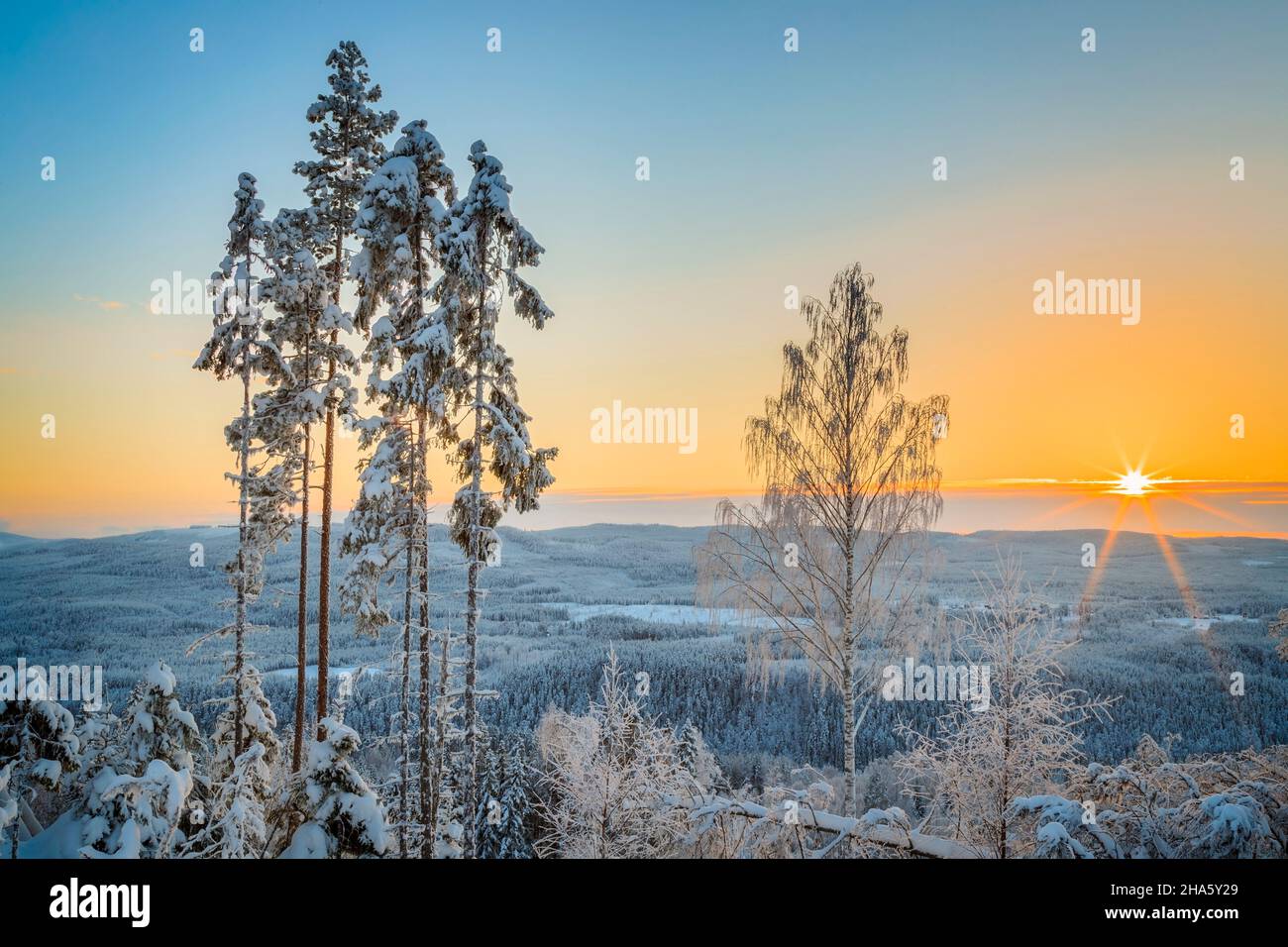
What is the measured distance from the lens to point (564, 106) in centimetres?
1447

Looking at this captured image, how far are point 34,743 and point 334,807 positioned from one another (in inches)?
250

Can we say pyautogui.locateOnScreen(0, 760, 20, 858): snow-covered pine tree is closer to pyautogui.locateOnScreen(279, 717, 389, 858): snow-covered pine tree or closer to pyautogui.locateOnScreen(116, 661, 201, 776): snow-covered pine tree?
pyautogui.locateOnScreen(116, 661, 201, 776): snow-covered pine tree

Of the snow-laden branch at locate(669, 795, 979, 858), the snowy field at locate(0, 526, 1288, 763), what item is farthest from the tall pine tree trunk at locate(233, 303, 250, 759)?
the snowy field at locate(0, 526, 1288, 763)

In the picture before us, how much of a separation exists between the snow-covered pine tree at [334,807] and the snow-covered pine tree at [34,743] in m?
5.42

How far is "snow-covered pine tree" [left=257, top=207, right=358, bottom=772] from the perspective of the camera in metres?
11.6

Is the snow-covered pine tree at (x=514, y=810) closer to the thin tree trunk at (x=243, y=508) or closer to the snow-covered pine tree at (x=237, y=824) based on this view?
Answer: the thin tree trunk at (x=243, y=508)

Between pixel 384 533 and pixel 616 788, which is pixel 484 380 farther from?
pixel 616 788

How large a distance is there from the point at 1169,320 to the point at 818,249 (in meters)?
8.59

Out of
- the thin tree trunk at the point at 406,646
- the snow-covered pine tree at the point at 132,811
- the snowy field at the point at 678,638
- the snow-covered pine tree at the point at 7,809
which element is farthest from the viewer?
the snowy field at the point at 678,638

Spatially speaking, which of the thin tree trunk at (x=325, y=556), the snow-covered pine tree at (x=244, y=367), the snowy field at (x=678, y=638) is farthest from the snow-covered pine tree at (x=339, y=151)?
the snowy field at (x=678, y=638)

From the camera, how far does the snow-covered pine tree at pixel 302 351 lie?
1161 cm

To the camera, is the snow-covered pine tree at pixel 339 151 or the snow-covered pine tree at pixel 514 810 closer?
the snow-covered pine tree at pixel 339 151

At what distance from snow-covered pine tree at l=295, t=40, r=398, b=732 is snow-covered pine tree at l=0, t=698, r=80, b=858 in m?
3.60

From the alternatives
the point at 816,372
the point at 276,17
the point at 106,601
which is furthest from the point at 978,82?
the point at 106,601
